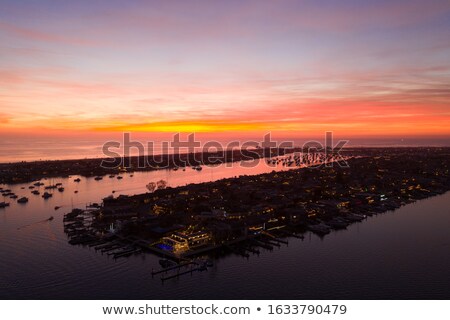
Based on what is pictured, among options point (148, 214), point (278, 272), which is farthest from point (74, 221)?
point (278, 272)

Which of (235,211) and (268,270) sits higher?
(235,211)

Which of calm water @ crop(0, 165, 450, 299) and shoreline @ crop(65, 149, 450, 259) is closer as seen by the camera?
calm water @ crop(0, 165, 450, 299)

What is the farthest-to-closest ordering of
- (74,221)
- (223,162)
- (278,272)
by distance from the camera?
(223,162) → (74,221) → (278,272)

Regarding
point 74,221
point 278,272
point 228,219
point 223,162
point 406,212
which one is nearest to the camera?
point 278,272

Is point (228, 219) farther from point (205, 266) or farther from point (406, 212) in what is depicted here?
point (406, 212)

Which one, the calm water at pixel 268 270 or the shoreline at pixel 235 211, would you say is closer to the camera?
the calm water at pixel 268 270

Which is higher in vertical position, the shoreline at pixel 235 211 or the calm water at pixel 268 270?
the shoreline at pixel 235 211

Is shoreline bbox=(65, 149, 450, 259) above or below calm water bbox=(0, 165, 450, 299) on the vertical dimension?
above

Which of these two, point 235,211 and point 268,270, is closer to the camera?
point 268,270
